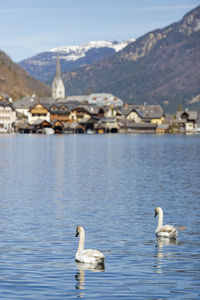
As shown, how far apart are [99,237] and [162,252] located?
13.4 feet

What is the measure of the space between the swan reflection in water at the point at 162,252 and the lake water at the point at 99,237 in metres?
0.04

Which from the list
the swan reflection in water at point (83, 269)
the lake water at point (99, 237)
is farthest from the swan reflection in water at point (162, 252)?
the swan reflection in water at point (83, 269)

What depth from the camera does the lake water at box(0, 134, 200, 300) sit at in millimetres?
21688

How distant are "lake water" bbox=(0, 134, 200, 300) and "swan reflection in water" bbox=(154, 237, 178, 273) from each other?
40mm

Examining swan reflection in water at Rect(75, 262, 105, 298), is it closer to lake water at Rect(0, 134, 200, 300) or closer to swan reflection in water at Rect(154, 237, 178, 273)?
lake water at Rect(0, 134, 200, 300)

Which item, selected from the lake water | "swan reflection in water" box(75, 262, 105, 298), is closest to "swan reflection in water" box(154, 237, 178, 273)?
the lake water

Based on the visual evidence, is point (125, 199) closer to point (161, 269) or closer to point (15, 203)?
point (15, 203)

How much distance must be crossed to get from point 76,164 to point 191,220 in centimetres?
4922

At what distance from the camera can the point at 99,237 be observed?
30.4 meters

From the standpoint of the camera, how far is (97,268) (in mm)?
23984

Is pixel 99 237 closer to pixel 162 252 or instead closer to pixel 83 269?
pixel 162 252

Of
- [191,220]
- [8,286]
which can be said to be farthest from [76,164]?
[8,286]

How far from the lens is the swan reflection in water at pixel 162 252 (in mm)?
24706

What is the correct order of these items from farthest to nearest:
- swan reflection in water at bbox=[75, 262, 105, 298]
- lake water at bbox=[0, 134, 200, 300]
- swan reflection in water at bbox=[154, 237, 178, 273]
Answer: swan reflection in water at bbox=[154, 237, 178, 273], swan reflection in water at bbox=[75, 262, 105, 298], lake water at bbox=[0, 134, 200, 300]
